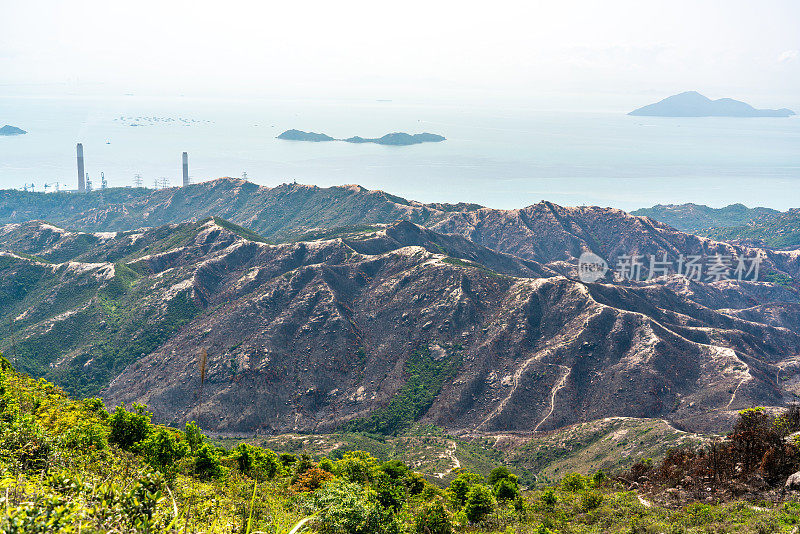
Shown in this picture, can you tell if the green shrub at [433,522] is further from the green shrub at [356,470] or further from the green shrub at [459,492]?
the green shrub at [356,470]

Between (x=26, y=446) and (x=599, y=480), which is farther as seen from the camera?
(x=599, y=480)

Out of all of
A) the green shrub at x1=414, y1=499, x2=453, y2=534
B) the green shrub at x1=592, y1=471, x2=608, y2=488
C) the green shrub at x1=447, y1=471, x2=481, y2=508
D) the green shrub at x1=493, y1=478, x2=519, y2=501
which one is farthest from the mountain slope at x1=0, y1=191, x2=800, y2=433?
the green shrub at x1=414, y1=499, x2=453, y2=534

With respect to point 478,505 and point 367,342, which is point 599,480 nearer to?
point 478,505

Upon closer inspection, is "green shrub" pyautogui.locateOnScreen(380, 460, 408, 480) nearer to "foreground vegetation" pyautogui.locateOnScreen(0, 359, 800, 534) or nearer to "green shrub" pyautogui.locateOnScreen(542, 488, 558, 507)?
"foreground vegetation" pyautogui.locateOnScreen(0, 359, 800, 534)

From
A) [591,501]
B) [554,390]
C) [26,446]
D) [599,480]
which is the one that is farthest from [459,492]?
[554,390]

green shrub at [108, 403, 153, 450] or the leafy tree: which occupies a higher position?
green shrub at [108, 403, 153, 450]

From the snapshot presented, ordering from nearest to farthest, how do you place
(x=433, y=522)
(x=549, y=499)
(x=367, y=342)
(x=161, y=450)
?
(x=433, y=522), (x=161, y=450), (x=549, y=499), (x=367, y=342)
